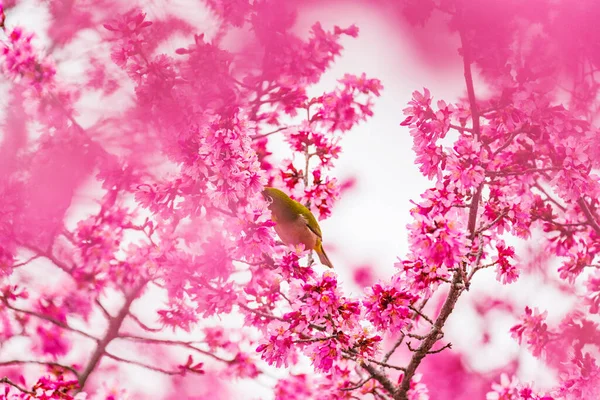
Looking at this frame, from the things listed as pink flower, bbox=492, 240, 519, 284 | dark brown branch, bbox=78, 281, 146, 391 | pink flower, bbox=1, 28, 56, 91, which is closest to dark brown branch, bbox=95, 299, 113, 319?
dark brown branch, bbox=78, 281, 146, 391

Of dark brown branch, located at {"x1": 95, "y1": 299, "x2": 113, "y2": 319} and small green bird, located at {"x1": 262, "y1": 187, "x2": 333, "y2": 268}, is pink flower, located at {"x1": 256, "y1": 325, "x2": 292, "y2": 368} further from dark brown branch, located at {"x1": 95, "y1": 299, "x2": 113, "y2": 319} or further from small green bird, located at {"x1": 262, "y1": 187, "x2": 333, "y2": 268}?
dark brown branch, located at {"x1": 95, "y1": 299, "x2": 113, "y2": 319}

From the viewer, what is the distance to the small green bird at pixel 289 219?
2266 mm

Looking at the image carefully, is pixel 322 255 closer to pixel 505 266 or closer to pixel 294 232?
pixel 294 232

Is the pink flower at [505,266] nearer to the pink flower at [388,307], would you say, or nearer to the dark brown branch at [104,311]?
the pink flower at [388,307]

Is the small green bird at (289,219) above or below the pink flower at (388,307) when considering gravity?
above

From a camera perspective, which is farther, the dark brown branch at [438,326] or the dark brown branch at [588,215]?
the dark brown branch at [588,215]

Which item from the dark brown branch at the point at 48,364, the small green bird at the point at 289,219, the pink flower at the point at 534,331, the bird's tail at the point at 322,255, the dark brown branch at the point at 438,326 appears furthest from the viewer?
the dark brown branch at the point at 48,364

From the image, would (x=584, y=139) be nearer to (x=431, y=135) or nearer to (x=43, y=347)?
(x=431, y=135)

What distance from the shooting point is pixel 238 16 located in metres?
2.56

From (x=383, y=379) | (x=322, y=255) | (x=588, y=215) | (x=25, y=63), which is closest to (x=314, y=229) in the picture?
(x=322, y=255)

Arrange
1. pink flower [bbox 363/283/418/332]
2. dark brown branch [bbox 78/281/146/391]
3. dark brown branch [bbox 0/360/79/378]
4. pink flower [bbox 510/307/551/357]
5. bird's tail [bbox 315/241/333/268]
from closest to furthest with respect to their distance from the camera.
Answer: pink flower [bbox 363/283/418/332], bird's tail [bbox 315/241/333/268], pink flower [bbox 510/307/551/357], dark brown branch [bbox 0/360/79/378], dark brown branch [bbox 78/281/146/391]

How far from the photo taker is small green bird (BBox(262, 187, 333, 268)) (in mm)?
2266

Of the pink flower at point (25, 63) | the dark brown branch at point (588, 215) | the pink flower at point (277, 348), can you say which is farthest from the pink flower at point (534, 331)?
the pink flower at point (25, 63)

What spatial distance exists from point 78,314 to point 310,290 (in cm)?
225
